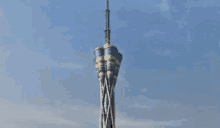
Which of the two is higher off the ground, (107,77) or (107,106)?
(107,77)

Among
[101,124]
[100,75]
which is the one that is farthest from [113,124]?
[100,75]

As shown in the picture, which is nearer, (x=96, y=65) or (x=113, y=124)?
(x=113, y=124)

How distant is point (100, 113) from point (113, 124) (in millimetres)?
13672

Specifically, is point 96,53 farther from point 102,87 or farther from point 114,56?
point 102,87

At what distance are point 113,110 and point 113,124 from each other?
11.0 m

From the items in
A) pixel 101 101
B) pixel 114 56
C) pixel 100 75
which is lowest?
pixel 101 101

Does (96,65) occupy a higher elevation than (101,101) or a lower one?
higher

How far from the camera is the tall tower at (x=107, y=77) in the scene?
593 feet

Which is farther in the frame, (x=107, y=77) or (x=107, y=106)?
(x=107, y=77)

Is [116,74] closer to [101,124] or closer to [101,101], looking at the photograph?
[101,101]

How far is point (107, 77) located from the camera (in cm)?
18738

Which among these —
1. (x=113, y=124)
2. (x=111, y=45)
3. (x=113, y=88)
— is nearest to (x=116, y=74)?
(x=113, y=88)

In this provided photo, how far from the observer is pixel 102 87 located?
7362 inches

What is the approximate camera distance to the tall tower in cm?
18062
